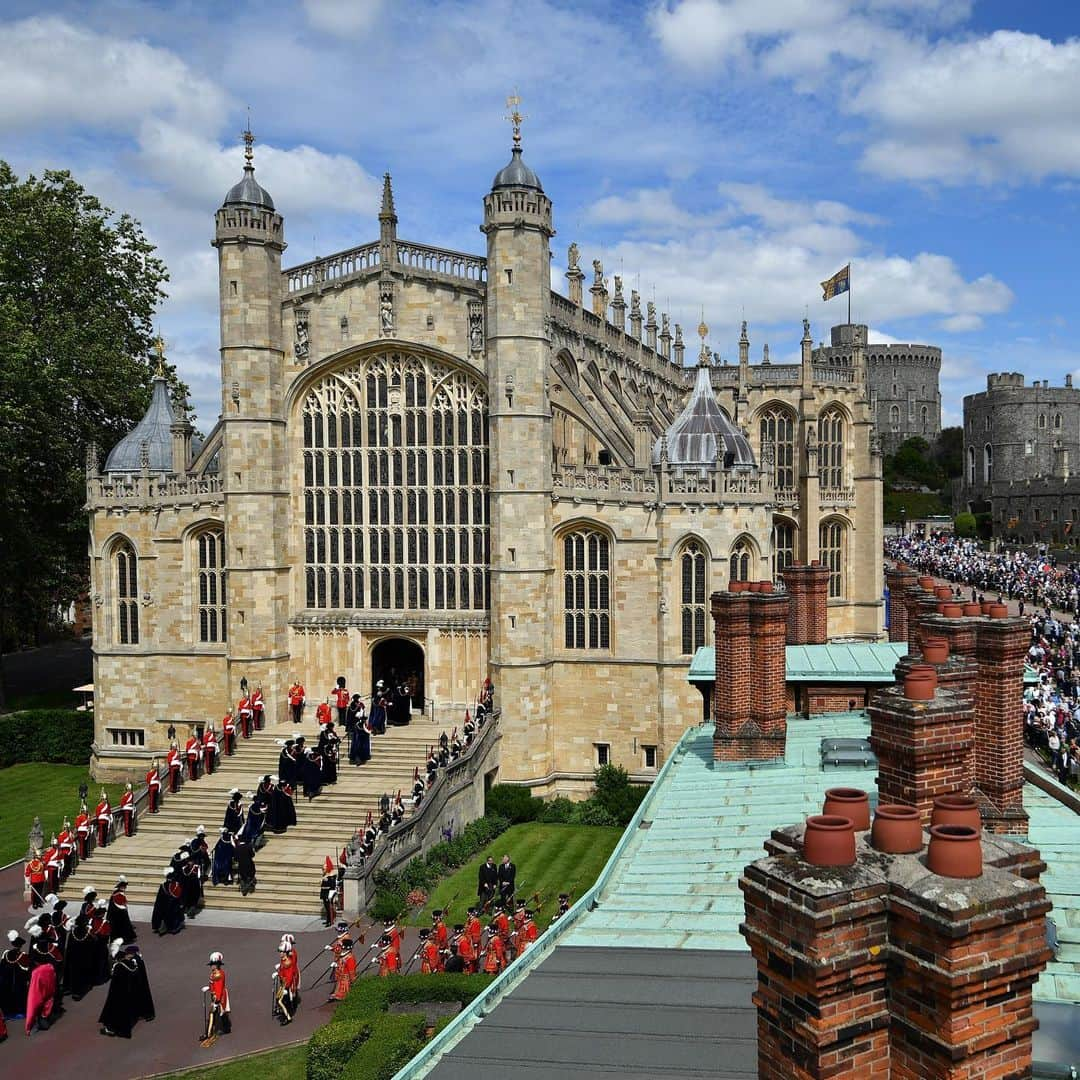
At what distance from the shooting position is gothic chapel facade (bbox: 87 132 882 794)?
2895cm

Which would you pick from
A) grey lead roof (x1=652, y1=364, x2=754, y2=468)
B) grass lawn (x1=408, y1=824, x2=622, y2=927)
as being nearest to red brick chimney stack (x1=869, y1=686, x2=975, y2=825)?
grass lawn (x1=408, y1=824, x2=622, y2=927)

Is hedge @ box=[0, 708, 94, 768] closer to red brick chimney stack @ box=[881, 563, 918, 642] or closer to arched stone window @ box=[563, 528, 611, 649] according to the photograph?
arched stone window @ box=[563, 528, 611, 649]

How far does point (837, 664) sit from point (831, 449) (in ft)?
89.2

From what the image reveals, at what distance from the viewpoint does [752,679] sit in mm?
15211

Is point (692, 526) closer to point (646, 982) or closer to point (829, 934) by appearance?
point (646, 982)

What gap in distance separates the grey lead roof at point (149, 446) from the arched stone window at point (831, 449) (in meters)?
25.5

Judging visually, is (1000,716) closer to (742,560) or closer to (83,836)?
(742,560)

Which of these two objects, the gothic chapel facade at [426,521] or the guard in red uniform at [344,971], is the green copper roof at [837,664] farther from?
the gothic chapel facade at [426,521]

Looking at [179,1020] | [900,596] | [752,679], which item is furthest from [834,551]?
[179,1020]

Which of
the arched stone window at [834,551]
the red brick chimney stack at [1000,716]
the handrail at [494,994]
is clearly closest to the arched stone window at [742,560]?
the arched stone window at [834,551]

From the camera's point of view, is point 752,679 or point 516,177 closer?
point 752,679

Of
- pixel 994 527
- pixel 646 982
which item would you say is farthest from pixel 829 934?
pixel 994 527

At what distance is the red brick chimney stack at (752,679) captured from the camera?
1516cm

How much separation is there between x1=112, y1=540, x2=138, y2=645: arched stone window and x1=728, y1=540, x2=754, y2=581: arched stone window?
60.0 ft
